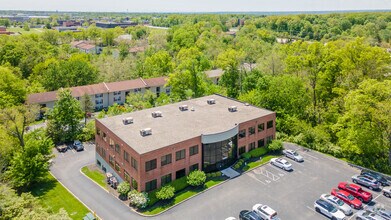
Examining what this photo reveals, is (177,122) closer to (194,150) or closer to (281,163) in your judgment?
(194,150)

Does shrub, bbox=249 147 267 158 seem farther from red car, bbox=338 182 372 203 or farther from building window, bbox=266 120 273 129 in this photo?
red car, bbox=338 182 372 203

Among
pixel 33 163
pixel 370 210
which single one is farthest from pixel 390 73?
pixel 33 163

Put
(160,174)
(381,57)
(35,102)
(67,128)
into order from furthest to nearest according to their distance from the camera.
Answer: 1. (35,102)
2. (67,128)
3. (381,57)
4. (160,174)

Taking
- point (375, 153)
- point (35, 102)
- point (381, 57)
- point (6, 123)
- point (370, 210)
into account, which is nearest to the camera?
point (370, 210)

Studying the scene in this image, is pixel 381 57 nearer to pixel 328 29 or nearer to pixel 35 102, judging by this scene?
pixel 35 102

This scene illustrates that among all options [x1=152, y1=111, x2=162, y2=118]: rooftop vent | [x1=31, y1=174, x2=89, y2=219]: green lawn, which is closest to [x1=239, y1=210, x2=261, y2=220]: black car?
[x1=31, y1=174, x2=89, y2=219]: green lawn
